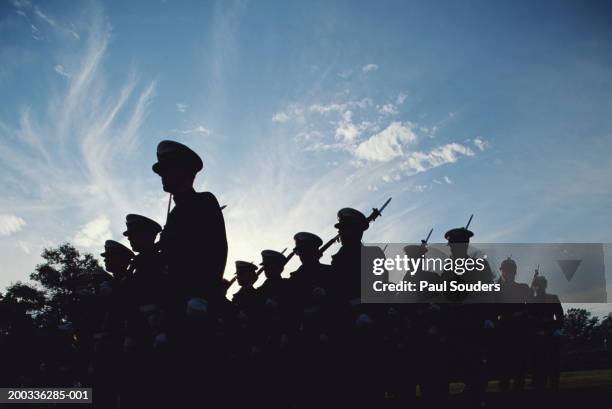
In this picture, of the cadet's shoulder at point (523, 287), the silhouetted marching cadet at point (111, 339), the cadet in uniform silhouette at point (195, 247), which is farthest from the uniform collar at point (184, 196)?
the cadet's shoulder at point (523, 287)

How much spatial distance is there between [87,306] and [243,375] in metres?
3.28

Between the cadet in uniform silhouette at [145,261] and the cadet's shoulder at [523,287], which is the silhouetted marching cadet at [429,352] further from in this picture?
the cadet in uniform silhouette at [145,261]

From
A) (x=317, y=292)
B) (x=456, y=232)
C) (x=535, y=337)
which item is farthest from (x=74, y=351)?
(x=535, y=337)

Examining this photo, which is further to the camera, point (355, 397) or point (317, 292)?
point (317, 292)

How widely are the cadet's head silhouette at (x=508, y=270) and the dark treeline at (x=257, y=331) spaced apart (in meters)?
0.04

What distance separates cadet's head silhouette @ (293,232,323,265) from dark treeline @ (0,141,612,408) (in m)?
0.03

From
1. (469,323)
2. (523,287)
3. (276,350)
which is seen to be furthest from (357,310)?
(523,287)

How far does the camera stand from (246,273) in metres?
11.1

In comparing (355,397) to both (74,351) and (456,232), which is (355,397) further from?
(74,351)

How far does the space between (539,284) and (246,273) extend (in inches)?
315

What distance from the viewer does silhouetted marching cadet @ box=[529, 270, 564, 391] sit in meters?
8.48

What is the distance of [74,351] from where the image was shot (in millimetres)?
7656

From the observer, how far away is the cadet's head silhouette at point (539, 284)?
10.8 meters

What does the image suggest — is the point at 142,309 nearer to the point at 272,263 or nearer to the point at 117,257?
the point at 117,257
